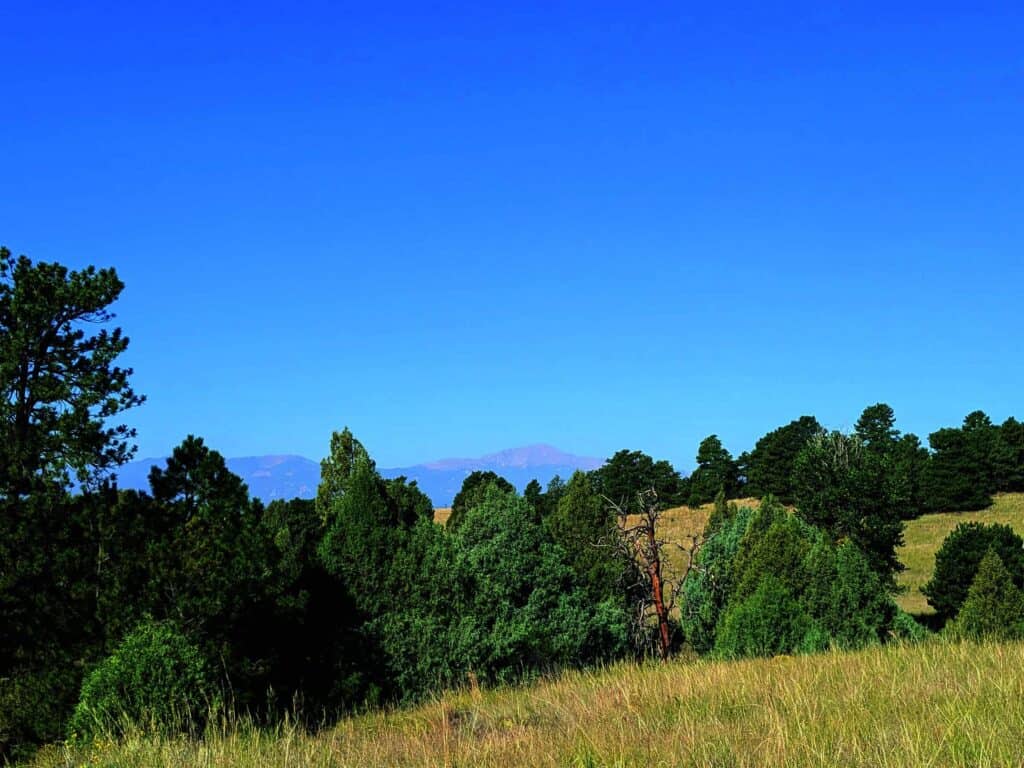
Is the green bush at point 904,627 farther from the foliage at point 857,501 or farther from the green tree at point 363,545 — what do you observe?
the foliage at point 857,501

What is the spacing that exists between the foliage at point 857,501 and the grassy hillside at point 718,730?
1107 inches

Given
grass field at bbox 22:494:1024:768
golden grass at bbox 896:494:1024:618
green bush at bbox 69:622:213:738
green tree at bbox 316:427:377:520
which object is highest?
green tree at bbox 316:427:377:520

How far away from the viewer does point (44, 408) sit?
91.9ft

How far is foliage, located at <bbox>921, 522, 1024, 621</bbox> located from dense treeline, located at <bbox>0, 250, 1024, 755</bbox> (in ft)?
0.22

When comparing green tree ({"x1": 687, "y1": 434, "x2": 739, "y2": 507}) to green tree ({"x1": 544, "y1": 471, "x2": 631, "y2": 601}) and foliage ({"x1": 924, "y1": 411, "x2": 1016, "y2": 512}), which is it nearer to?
foliage ({"x1": 924, "y1": 411, "x2": 1016, "y2": 512})

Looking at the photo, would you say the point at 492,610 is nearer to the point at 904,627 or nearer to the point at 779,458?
the point at 904,627

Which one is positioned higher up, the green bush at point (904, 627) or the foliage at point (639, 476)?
the foliage at point (639, 476)

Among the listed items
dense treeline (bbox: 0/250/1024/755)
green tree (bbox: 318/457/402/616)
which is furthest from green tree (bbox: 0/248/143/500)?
green tree (bbox: 318/457/402/616)

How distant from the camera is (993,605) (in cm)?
1989

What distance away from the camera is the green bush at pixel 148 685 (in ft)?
33.8

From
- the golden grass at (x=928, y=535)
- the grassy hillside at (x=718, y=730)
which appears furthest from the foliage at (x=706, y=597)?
the golden grass at (x=928, y=535)

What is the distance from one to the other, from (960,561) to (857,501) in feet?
28.5

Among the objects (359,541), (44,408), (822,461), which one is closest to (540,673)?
(359,541)

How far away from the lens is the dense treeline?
11.8 metres
